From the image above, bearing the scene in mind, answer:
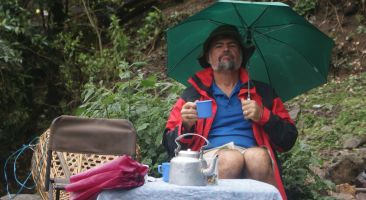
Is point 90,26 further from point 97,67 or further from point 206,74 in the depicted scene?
point 206,74

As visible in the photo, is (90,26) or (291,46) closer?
(291,46)

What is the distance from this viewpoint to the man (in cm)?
369

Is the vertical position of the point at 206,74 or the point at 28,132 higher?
the point at 206,74

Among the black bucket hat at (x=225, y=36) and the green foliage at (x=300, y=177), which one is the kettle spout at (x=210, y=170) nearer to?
the black bucket hat at (x=225, y=36)

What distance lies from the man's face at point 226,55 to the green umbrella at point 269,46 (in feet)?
0.78

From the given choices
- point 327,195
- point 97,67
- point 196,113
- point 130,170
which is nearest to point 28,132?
point 97,67

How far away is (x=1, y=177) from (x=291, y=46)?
20.2 feet

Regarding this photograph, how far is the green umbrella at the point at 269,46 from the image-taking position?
4.43 m

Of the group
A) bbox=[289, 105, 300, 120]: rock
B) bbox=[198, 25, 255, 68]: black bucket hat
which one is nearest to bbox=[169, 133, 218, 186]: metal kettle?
bbox=[198, 25, 255, 68]: black bucket hat

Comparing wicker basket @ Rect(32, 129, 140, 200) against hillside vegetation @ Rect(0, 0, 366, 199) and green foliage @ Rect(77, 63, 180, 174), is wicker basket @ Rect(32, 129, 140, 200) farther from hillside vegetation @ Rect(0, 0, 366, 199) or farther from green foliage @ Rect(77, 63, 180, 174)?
hillside vegetation @ Rect(0, 0, 366, 199)

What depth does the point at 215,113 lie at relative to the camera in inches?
162

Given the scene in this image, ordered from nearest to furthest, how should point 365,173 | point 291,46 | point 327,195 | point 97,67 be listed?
point 291,46 < point 327,195 < point 365,173 < point 97,67

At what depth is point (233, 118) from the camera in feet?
13.5

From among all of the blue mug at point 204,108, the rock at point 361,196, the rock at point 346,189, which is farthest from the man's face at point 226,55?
the rock at point 361,196
